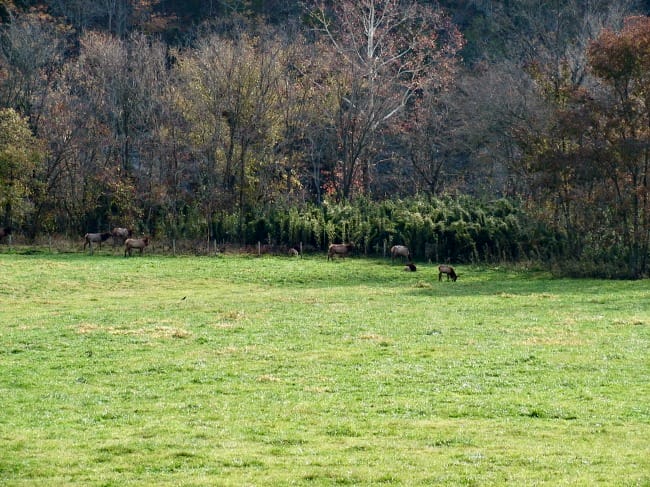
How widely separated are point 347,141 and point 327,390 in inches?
1903

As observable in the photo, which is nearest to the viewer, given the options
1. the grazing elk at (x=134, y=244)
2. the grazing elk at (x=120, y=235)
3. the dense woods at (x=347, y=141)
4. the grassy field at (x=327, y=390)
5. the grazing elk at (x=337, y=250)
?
the grassy field at (x=327, y=390)

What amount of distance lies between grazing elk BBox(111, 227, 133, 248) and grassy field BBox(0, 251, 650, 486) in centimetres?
2178

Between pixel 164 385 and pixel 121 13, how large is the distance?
7778cm

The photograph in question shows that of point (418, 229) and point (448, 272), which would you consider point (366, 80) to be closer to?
point (418, 229)

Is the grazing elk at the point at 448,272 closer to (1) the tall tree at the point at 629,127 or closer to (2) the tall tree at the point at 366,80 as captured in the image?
(1) the tall tree at the point at 629,127

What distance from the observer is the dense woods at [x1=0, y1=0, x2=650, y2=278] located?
139 ft

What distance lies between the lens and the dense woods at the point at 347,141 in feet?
139

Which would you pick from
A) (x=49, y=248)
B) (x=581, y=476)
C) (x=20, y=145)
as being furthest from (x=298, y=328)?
(x=20, y=145)

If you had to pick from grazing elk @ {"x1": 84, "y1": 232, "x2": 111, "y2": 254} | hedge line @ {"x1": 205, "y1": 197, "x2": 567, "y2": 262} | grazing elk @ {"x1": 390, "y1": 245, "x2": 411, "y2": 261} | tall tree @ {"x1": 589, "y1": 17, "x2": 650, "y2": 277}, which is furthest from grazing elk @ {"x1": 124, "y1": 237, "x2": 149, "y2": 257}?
tall tree @ {"x1": 589, "y1": 17, "x2": 650, "y2": 277}

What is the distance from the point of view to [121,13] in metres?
89.9

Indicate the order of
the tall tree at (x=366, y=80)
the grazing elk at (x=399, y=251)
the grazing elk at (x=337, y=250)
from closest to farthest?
the grazing elk at (x=399, y=251) → the grazing elk at (x=337, y=250) → the tall tree at (x=366, y=80)

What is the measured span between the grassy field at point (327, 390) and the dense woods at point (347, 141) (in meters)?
A: 10.5

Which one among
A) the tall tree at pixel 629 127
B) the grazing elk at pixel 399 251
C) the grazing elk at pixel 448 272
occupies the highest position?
the tall tree at pixel 629 127

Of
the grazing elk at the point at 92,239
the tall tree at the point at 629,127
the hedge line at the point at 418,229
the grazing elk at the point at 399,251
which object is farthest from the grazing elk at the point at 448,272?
the grazing elk at the point at 92,239
